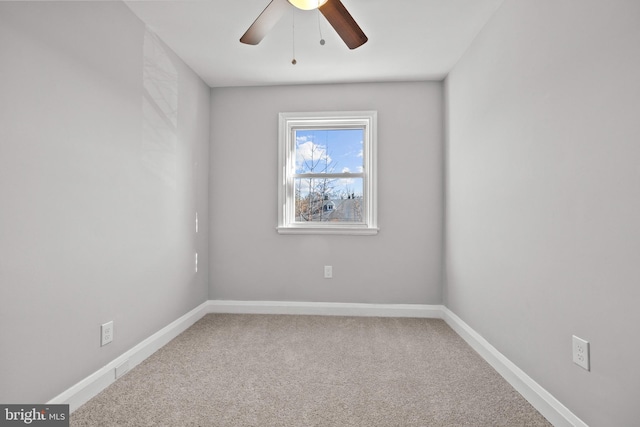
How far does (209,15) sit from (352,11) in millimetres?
936

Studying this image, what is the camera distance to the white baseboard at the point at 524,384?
1510 millimetres

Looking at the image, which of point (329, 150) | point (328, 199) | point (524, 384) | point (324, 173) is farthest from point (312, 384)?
point (329, 150)

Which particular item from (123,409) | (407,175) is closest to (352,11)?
(407,175)

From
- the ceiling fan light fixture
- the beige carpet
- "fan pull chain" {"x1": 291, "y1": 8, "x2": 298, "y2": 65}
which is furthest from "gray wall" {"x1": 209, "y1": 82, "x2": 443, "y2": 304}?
the ceiling fan light fixture

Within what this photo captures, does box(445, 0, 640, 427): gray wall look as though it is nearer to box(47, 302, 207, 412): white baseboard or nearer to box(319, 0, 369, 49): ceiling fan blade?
box(319, 0, 369, 49): ceiling fan blade

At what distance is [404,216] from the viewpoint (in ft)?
10.7

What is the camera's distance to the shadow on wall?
2.30m

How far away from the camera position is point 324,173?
3.46 meters

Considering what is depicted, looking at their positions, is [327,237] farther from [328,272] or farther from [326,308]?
[326,308]

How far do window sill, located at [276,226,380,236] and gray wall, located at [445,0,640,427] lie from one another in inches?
41.9

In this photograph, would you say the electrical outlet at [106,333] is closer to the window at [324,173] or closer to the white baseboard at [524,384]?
the window at [324,173]

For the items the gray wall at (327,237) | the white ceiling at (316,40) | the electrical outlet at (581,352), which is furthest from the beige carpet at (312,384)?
the white ceiling at (316,40)

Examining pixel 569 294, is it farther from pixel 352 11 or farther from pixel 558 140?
pixel 352 11

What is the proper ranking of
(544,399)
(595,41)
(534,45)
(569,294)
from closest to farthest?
(595,41) → (569,294) → (544,399) → (534,45)
